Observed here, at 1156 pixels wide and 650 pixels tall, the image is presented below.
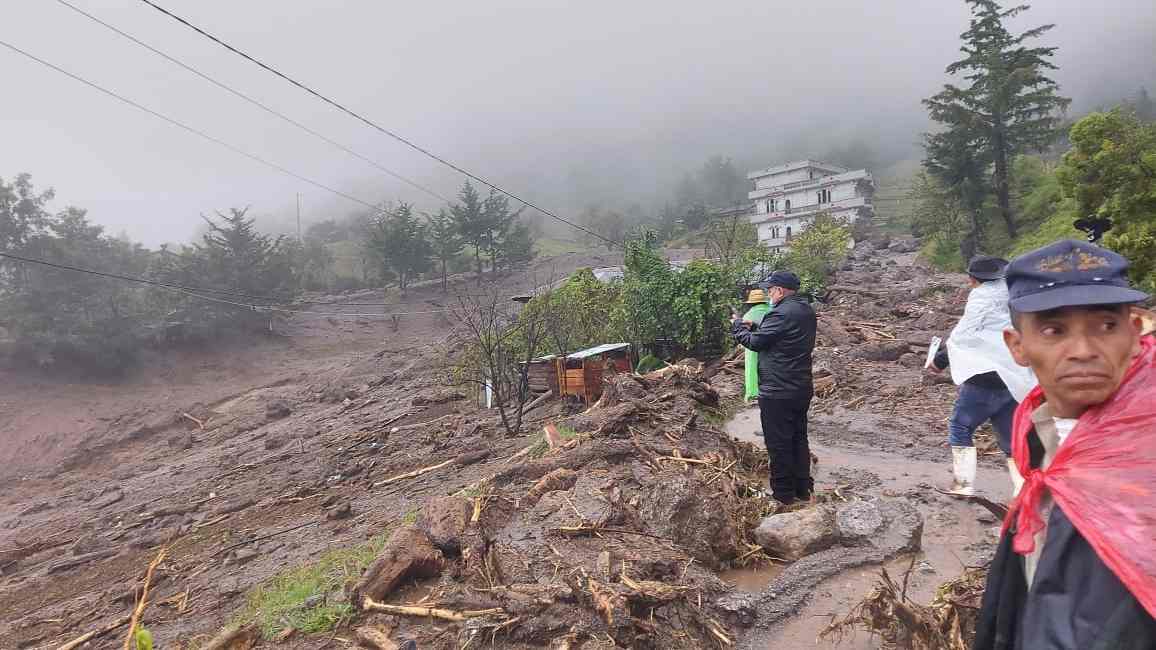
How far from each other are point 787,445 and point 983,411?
1281 mm

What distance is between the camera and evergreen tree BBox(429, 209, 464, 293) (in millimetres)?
41969

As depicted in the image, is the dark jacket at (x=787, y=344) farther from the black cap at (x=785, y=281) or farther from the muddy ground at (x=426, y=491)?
the muddy ground at (x=426, y=491)

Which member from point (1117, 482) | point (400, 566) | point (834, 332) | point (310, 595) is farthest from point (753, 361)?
point (834, 332)

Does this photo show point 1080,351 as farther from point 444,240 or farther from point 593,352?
point 444,240

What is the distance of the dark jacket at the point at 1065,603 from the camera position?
95 cm

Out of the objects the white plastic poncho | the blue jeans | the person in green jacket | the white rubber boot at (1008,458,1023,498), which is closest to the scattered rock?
the person in green jacket

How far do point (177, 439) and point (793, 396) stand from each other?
18.0 metres

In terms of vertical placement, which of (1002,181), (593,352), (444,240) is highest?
(444,240)

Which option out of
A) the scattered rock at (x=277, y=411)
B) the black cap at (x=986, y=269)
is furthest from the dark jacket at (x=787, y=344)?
the scattered rock at (x=277, y=411)

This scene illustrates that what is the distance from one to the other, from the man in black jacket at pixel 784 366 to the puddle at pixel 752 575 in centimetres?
84

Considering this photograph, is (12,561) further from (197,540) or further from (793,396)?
(793,396)

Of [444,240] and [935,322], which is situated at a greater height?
[444,240]

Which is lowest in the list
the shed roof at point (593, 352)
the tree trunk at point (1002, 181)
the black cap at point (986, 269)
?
the shed roof at point (593, 352)

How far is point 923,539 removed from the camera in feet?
12.7
